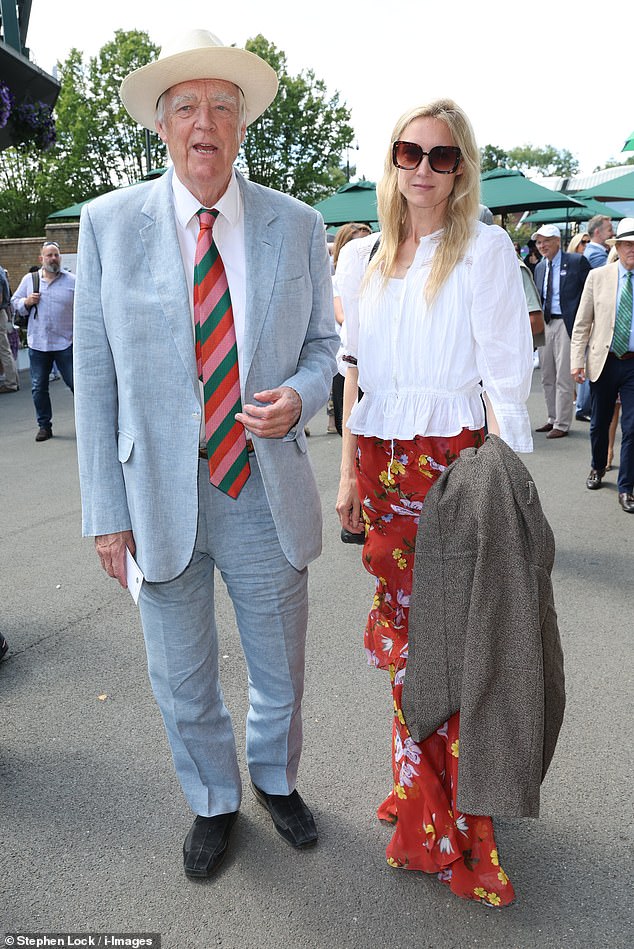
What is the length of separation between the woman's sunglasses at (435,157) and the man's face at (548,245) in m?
7.70

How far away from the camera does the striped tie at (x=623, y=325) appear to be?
6711 mm

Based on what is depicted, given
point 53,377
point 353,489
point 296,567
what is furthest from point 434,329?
point 53,377

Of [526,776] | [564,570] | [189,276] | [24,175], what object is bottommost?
[564,570]

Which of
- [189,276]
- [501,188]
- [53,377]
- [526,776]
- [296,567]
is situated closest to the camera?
[526,776]

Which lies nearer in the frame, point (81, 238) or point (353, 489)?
point (81, 238)

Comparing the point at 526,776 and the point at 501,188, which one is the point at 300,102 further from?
the point at 526,776

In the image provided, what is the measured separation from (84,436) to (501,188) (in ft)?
39.9

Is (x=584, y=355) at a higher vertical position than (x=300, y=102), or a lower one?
lower

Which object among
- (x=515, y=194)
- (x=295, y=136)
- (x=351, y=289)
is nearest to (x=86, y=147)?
(x=295, y=136)

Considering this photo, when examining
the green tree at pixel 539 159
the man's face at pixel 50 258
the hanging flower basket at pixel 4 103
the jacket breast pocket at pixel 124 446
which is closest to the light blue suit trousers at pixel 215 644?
the jacket breast pocket at pixel 124 446

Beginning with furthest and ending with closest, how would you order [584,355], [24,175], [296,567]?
[24,175], [584,355], [296,567]

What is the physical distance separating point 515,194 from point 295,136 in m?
31.5

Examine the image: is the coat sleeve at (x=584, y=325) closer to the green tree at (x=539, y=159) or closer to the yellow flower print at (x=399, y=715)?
the yellow flower print at (x=399, y=715)

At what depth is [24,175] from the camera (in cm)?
3928
